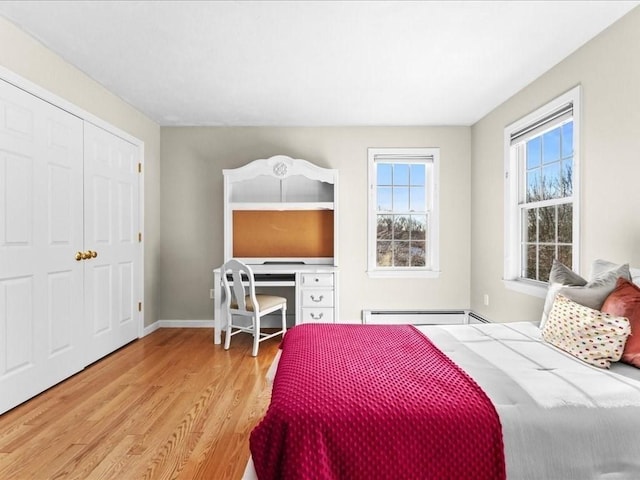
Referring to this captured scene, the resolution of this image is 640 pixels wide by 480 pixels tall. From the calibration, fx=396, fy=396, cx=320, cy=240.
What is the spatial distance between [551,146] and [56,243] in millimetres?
4006

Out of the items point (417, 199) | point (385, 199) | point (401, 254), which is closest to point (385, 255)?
point (401, 254)

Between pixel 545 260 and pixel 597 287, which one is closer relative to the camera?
pixel 597 287

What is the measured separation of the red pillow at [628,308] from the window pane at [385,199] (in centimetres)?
304

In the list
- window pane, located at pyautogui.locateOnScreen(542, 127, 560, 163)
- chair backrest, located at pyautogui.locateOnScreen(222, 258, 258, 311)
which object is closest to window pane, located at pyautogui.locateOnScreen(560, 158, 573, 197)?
window pane, located at pyautogui.locateOnScreen(542, 127, 560, 163)

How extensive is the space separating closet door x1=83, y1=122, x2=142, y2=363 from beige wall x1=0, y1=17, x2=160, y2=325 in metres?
0.20

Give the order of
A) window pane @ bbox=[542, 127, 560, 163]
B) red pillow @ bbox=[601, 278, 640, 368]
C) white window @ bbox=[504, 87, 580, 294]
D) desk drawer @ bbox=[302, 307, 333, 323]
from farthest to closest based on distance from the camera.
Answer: desk drawer @ bbox=[302, 307, 333, 323], window pane @ bbox=[542, 127, 560, 163], white window @ bbox=[504, 87, 580, 294], red pillow @ bbox=[601, 278, 640, 368]

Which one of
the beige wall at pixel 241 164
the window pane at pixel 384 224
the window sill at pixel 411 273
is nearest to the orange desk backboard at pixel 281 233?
the beige wall at pixel 241 164

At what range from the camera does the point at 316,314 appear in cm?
419

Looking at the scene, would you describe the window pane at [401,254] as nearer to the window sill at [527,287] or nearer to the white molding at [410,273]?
the white molding at [410,273]

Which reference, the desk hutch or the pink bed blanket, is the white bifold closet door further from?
the pink bed blanket

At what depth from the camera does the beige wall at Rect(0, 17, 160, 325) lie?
260 centimetres

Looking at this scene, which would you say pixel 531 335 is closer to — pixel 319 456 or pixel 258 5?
pixel 319 456

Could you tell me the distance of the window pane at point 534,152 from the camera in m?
3.49

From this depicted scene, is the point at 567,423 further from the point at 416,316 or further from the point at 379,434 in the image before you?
the point at 416,316
